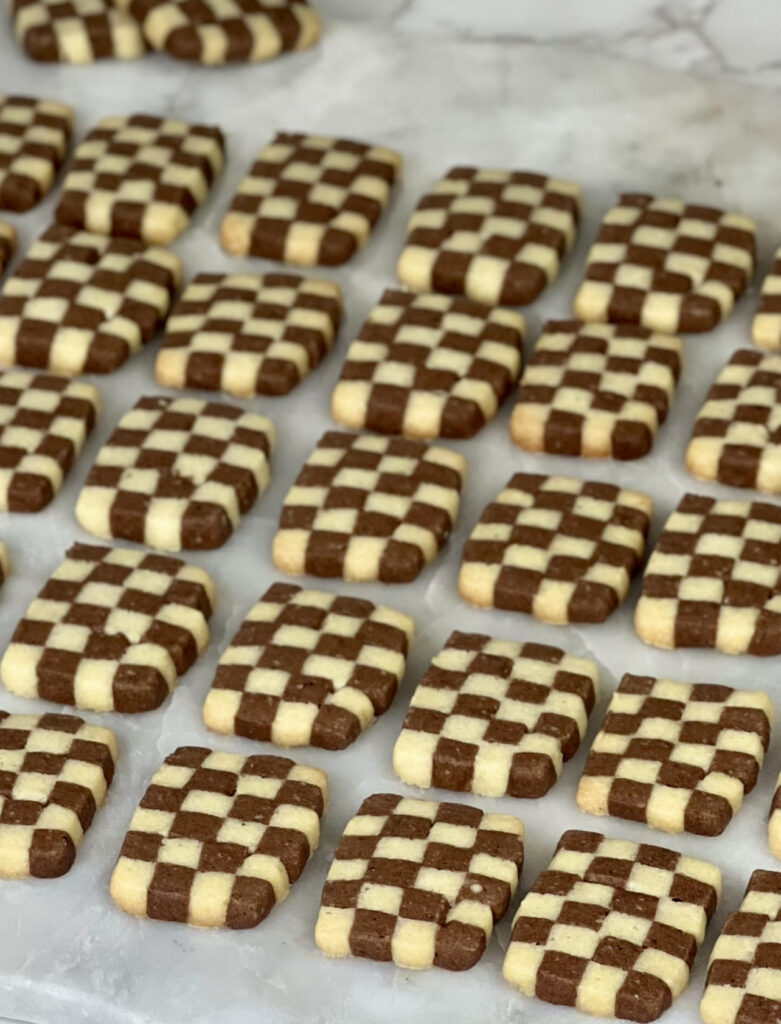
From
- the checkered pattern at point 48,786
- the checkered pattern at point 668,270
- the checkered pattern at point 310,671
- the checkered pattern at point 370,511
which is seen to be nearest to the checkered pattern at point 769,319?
the checkered pattern at point 668,270

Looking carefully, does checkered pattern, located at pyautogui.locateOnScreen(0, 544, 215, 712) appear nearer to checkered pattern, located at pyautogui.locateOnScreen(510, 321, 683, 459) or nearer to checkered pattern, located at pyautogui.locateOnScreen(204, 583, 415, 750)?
checkered pattern, located at pyautogui.locateOnScreen(204, 583, 415, 750)

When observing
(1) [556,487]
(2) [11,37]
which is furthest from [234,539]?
(2) [11,37]

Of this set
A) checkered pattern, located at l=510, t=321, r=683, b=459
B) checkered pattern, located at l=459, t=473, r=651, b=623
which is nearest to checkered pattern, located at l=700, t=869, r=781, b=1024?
checkered pattern, located at l=459, t=473, r=651, b=623

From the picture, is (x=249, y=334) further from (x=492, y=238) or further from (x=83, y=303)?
(x=492, y=238)

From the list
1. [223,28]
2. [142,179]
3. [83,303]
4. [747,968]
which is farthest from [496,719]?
[223,28]

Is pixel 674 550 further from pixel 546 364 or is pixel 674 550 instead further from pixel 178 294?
pixel 178 294

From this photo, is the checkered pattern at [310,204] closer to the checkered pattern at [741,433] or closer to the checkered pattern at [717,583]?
the checkered pattern at [741,433]
